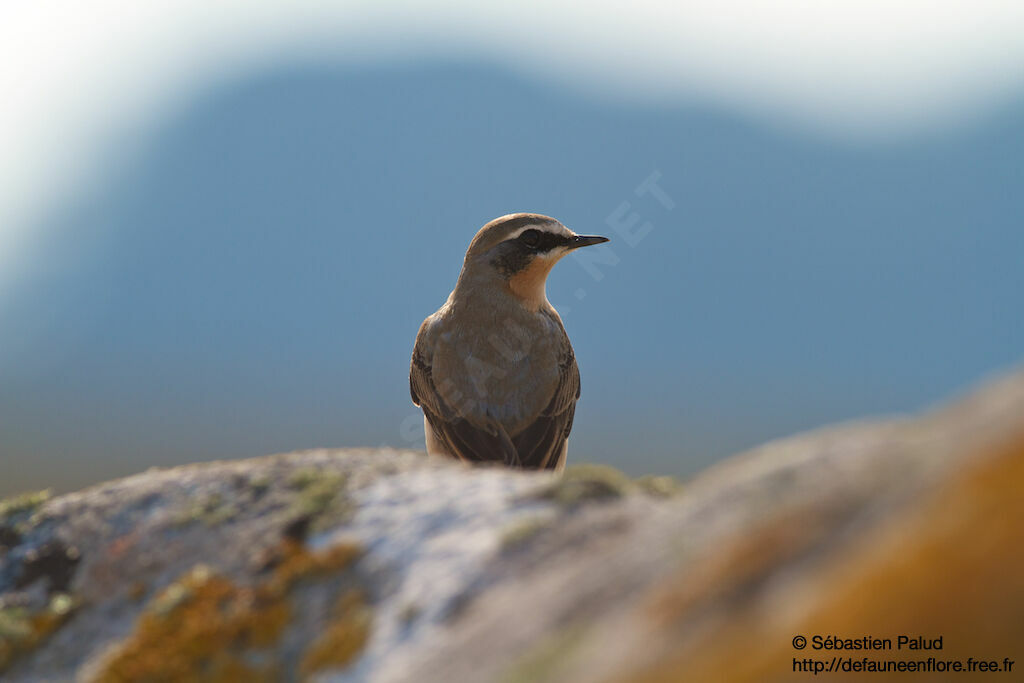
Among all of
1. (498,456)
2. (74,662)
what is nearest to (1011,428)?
(74,662)

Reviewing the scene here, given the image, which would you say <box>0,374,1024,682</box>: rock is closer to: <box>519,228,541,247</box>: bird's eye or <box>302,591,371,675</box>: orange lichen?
<box>302,591,371,675</box>: orange lichen

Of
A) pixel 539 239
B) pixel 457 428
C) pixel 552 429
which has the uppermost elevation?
pixel 539 239

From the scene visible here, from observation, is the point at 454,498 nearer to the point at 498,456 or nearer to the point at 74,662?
the point at 74,662

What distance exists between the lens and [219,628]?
4402mm

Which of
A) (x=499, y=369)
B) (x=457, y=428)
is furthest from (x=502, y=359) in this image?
(x=457, y=428)

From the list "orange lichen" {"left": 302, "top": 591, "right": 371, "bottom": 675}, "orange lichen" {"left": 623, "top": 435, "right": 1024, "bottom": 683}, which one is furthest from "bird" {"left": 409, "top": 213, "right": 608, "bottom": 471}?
"orange lichen" {"left": 623, "top": 435, "right": 1024, "bottom": 683}

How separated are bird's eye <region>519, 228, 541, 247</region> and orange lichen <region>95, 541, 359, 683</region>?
7340 mm

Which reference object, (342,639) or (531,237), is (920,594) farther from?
(531,237)

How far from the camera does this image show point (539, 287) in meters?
11.9

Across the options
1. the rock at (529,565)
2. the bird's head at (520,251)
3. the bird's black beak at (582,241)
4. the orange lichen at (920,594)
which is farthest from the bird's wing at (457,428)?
the orange lichen at (920,594)

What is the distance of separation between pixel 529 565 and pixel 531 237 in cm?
812

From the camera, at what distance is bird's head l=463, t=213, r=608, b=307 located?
37.9 feet

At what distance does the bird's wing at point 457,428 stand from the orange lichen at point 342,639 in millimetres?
6019

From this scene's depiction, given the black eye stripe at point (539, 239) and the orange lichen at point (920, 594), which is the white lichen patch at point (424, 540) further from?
the black eye stripe at point (539, 239)
